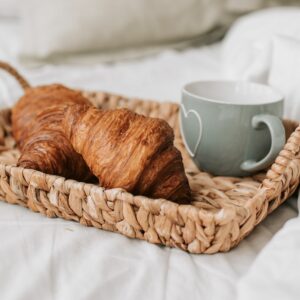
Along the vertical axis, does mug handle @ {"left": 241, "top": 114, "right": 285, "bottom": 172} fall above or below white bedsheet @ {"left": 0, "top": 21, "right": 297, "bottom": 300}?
above

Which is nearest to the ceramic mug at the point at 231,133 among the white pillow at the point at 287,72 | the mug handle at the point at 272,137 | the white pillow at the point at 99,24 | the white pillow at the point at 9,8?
the mug handle at the point at 272,137

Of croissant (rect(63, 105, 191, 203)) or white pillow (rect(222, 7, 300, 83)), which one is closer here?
croissant (rect(63, 105, 191, 203))

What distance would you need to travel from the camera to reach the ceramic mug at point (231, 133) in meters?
0.54

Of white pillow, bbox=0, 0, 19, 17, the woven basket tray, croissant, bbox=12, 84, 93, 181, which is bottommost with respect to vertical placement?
the woven basket tray

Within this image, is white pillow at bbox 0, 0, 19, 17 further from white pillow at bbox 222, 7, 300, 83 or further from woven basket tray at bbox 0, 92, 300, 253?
woven basket tray at bbox 0, 92, 300, 253

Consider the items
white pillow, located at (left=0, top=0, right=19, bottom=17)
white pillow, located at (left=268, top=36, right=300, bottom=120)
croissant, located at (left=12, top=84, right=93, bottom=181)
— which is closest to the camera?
croissant, located at (left=12, top=84, right=93, bottom=181)

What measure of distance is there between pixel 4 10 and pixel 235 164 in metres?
1.00

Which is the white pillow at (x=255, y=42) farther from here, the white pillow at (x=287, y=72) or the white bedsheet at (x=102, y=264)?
the white bedsheet at (x=102, y=264)

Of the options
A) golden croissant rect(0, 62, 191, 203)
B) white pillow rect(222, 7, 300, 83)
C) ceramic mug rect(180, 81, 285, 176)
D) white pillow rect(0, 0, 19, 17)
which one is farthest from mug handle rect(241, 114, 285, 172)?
white pillow rect(0, 0, 19, 17)

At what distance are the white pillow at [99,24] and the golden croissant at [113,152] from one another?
64cm

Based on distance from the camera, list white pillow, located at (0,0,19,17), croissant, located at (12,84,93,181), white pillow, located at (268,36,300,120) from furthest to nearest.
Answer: white pillow, located at (0,0,19,17)
white pillow, located at (268,36,300,120)
croissant, located at (12,84,93,181)

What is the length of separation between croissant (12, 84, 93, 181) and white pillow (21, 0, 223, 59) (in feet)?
1.66

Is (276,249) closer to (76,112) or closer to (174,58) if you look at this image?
(76,112)

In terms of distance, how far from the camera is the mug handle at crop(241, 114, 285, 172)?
1.69 feet
